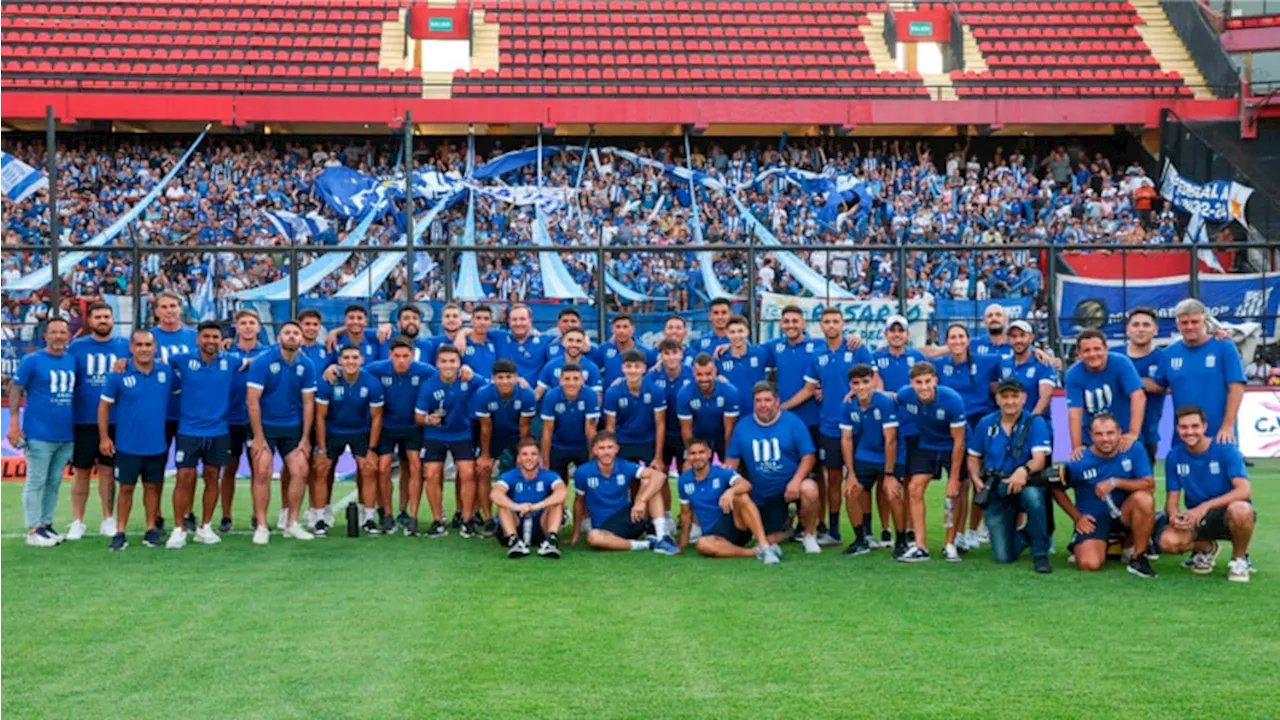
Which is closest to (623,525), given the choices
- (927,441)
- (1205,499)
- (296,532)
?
(927,441)

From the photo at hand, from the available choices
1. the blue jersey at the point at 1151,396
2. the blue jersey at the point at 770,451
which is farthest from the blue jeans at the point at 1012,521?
the blue jersey at the point at 770,451

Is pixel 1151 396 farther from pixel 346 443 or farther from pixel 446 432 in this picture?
pixel 346 443

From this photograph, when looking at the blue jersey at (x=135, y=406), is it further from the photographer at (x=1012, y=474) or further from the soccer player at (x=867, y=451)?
the photographer at (x=1012, y=474)

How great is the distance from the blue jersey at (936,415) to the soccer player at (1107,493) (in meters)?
0.90

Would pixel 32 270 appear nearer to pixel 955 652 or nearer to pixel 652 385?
pixel 652 385

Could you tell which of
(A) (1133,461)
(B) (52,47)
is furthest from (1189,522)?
(B) (52,47)

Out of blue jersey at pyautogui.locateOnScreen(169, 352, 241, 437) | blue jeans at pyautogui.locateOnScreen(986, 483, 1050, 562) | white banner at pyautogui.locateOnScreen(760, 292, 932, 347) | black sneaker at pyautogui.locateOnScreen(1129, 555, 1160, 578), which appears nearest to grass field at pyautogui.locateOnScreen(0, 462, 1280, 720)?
black sneaker at pyautogui.locateOnScreen(1129, 555, 1160, 578)

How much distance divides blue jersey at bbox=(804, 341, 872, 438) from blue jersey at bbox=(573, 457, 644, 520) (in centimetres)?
156

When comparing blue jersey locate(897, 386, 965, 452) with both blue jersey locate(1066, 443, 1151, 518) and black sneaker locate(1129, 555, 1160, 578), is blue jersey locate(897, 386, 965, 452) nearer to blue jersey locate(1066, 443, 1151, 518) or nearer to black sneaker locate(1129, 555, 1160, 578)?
blue jersey locate(1066, 443, 1151, 518)

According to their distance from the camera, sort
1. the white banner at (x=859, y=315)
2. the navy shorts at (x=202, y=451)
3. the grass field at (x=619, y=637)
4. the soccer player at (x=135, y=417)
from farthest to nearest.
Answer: the white banner at (x=859, y=315) → the navy shorts at (x=202, y=451) → the soccer player at (x=135, y=417) → the grass field at (x=619, y=637)

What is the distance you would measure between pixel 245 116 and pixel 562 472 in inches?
710

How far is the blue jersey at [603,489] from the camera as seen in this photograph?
10.4m

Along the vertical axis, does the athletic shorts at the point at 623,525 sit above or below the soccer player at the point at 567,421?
below

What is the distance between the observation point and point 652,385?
10.9 meters
